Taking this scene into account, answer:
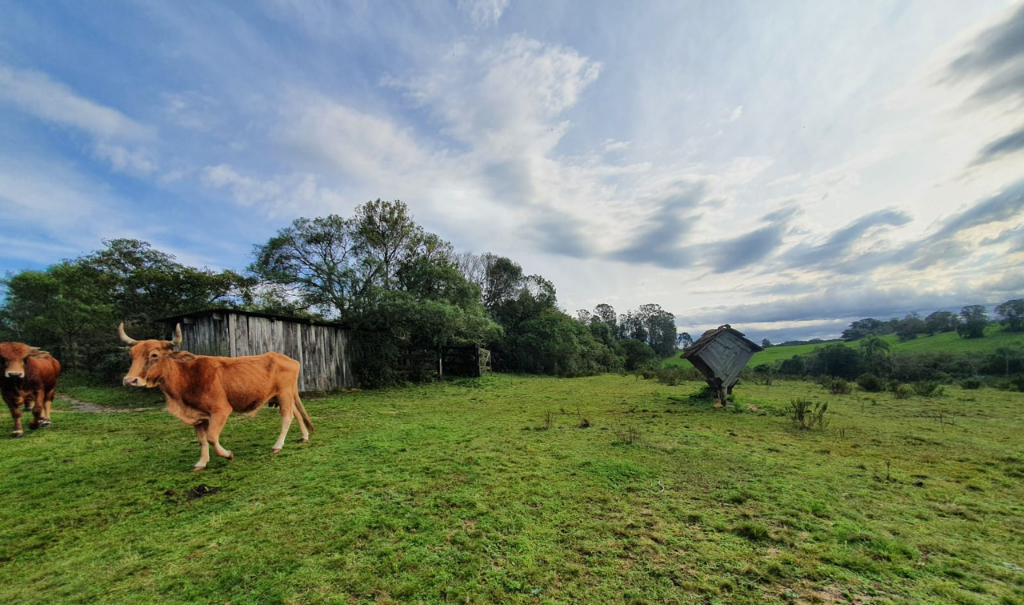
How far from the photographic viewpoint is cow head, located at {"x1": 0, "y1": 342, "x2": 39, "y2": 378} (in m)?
5.59

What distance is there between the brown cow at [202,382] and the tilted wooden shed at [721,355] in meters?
9.43

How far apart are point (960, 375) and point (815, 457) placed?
19.4m

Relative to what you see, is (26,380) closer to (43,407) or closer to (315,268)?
(43,407)

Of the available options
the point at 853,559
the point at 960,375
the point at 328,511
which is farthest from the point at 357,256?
the point at 960,375

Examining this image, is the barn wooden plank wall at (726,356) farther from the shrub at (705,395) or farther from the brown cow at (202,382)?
the brown cow at (202,382)

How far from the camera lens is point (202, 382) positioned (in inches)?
180

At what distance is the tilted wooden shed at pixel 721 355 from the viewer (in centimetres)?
942

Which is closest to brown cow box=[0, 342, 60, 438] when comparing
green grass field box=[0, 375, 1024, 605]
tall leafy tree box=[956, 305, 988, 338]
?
green grass field box=[0, 375, 1024, 605]

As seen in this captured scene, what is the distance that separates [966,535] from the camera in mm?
2969

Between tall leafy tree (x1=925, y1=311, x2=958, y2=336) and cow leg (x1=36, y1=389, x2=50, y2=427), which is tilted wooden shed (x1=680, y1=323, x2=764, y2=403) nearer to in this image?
cow leg (x1=36, y1=389, x2=50, y2=427)

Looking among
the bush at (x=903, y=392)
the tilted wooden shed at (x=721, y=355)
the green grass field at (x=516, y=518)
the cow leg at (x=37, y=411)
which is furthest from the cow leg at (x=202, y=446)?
the bush at (x=903, y=392)

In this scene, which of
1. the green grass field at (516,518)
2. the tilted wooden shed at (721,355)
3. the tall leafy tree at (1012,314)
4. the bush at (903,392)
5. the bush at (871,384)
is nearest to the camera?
the green grass field at (516,518)

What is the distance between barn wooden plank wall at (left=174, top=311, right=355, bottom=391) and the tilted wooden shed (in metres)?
12.2

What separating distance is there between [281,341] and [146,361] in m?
7.98
